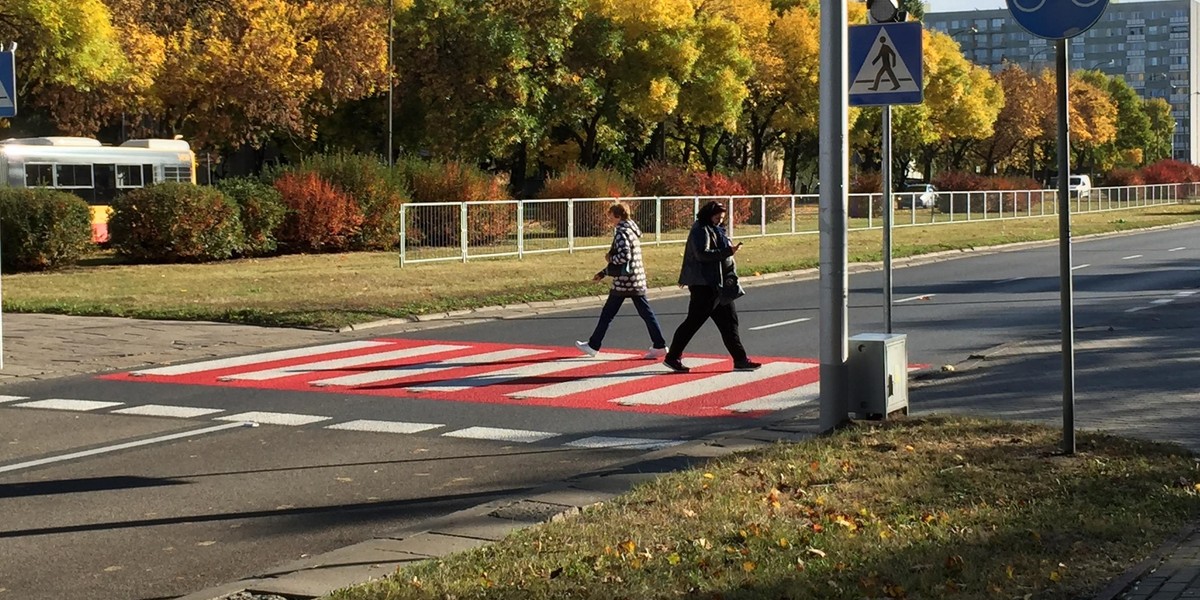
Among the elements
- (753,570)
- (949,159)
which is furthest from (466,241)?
(949,159)

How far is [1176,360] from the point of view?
48.5ft

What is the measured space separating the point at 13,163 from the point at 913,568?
1441 inches

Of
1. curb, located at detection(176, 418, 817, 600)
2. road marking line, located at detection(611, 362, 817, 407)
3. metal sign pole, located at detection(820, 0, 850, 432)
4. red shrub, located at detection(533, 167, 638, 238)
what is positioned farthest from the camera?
red shrub, located at detection(533, 167, 638, 238)

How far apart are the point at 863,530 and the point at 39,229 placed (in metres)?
24.5

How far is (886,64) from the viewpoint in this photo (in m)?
10.8

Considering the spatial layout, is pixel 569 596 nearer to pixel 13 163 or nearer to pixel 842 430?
pixel 842 430

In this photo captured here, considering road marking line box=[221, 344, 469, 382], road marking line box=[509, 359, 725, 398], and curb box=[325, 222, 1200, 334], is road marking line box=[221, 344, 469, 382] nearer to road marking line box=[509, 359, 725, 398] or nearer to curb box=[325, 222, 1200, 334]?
curb box=[325, 222, 1200, 334]

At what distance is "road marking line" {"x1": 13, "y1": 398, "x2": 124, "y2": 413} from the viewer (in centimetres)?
1259

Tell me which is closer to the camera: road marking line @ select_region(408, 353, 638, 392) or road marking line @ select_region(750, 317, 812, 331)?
road marking line @ select_region(408, 353, 638, 392)

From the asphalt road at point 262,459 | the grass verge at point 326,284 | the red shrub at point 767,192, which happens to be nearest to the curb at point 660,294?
the grass verge at point 326,284

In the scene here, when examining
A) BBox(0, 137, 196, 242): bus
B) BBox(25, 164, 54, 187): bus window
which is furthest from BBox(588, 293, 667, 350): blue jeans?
BBox(25, 164, 54, 187): bus window

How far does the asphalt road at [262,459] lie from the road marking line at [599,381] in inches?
4.6

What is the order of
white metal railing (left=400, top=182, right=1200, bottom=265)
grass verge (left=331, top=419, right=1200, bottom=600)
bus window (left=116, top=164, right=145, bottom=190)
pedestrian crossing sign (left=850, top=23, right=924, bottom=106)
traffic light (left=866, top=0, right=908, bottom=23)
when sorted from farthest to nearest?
bus window (left=116, top=164, right=145, bottom=190) < white metal railing (left=400, top=182, right=1200, bottom=265) < traffic light (left=866, top=0, right=908, bottom=23) < pedestrian crossing sign (left=850, top=23, right=924, bottom=106) < grass verge (left=331, top=419, right=1200, bottom=600)

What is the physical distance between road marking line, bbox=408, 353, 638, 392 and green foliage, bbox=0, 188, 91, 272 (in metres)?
16.1
